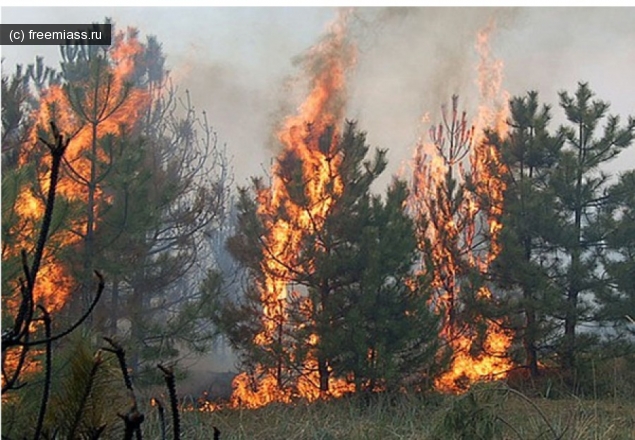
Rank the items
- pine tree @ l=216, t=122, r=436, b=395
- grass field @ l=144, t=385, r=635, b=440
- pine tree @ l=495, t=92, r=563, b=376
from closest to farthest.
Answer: grass field @ l=144, t=385, r=635, b=440 < pine tree @ l=216, t=122, r=436, b=395 < pine tree @ l=495, t=92, r=563, b=376

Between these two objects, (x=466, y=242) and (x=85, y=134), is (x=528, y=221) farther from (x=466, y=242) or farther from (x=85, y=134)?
(x=85, y=134)

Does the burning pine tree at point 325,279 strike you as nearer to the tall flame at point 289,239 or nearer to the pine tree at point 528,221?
the tall flame at point 289,239

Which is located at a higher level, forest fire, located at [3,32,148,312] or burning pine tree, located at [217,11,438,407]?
forest fire, located at [3,32,148,312]

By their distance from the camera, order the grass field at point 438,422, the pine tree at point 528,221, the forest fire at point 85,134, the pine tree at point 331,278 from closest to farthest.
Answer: the grass field at point 438,422 < the forest fire at point 85,134 < the pine tree at point 331,278 < the pine tree at point 528,221

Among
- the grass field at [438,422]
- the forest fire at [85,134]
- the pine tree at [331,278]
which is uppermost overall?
the forest fire at [85,134]

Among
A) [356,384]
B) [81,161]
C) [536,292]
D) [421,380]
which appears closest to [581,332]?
[536,292]

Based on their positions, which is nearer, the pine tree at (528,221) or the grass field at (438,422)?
the grass field at (438,422)

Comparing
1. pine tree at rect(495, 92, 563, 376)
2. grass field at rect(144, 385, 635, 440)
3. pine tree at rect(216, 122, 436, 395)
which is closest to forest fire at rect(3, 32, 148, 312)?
pine tree at rect(216, 122, 436, 395)

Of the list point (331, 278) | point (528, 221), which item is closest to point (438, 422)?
point (331, 278)

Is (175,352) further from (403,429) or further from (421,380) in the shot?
(403,429)

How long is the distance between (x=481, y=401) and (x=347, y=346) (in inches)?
254

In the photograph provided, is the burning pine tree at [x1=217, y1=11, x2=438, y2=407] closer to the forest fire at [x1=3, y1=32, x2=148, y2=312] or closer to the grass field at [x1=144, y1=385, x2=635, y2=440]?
the grass field at [x1=144, y1=385, x2=635, y2=440]

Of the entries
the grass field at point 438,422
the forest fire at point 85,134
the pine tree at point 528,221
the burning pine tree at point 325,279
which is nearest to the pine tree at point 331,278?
the burning pine tree at point 325,279

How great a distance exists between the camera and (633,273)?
12.5m
